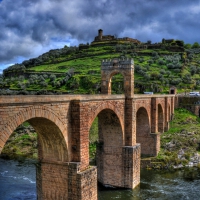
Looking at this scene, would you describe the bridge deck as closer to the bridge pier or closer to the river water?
the bridge pier

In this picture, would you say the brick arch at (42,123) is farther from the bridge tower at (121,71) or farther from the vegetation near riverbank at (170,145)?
the vegetation near riverbank at (170,145)

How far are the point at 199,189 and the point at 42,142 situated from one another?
13.2 meters

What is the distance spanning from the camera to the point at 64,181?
1388 centimetres

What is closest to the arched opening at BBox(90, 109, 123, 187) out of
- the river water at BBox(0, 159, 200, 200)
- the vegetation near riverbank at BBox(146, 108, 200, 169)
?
the river water at BBox(0, 159, 200, 200)

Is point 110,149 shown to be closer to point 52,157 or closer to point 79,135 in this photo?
point 52,157

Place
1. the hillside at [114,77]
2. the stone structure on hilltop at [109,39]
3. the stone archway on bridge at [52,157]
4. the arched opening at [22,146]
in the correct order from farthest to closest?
the stone structure on hilltop at [109,39] → the hillside at [114,77] → the arched opening at [22,146] → the stone archway on bridge at [52,157]

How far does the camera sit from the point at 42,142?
1415 cm

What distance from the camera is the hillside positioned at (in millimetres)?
48031

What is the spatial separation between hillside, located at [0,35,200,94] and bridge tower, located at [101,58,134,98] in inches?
818

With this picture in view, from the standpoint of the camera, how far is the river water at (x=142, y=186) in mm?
18859

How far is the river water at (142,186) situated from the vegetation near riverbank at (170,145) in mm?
1926

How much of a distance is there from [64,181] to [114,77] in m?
38.7

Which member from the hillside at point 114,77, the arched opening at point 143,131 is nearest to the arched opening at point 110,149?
the arched opening at point 143,131

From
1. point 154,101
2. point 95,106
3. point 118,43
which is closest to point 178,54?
point 118,43
